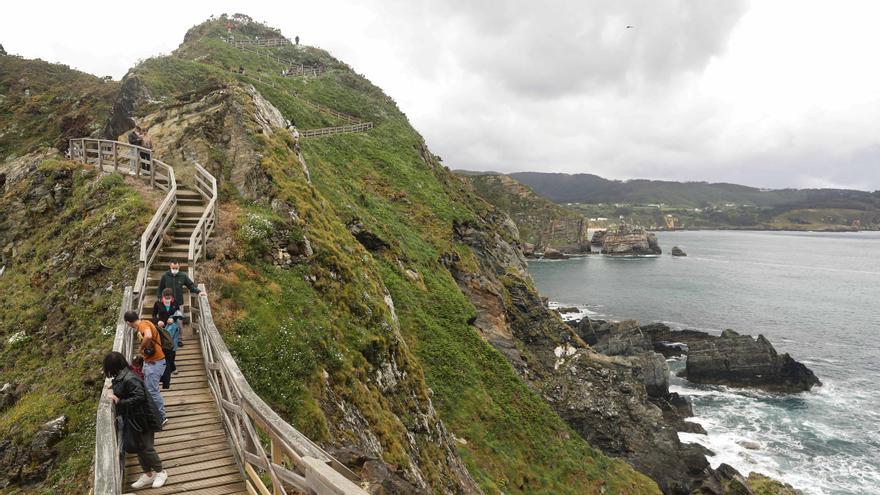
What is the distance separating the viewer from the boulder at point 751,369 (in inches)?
2101

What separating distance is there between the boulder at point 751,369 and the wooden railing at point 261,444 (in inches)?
2290

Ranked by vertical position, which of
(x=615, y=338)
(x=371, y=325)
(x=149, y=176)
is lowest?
(x=615, y=338)

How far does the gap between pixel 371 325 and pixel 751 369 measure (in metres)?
54.4

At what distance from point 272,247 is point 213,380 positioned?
842cm

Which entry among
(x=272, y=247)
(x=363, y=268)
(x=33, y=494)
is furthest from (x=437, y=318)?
(x=33, y=494)

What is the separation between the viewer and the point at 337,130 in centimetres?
5297

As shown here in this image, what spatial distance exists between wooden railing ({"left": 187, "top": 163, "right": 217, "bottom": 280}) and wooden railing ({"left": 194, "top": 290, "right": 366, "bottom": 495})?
382 cm

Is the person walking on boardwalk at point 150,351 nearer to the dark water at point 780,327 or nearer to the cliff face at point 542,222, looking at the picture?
the dark water at point 780,327

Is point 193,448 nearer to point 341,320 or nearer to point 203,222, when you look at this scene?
point 341,320

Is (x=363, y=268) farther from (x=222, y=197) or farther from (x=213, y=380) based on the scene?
(x=213, y=380)

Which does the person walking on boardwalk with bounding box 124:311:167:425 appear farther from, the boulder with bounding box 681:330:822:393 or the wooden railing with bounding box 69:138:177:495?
the boulder with bounding box 681:330:822:393

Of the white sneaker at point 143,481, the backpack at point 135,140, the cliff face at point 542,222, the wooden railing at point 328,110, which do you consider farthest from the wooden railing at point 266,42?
the cliff face at point 542,222

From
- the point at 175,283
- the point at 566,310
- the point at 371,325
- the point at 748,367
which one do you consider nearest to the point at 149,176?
the point at 175,283

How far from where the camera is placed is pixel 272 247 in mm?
18062
